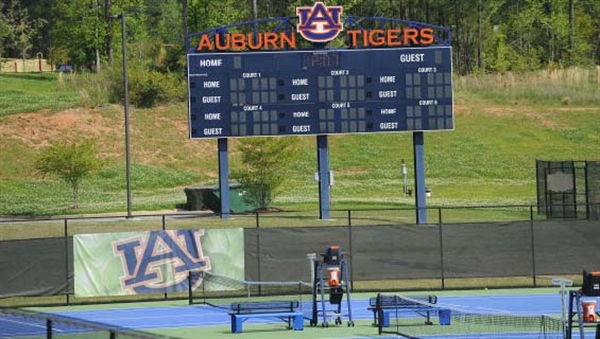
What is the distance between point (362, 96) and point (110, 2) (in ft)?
163

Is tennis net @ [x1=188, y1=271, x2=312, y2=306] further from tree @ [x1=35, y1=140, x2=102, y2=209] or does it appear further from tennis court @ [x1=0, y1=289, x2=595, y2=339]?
tree @ [x1=35, y1=140, x2=102, y2=209]

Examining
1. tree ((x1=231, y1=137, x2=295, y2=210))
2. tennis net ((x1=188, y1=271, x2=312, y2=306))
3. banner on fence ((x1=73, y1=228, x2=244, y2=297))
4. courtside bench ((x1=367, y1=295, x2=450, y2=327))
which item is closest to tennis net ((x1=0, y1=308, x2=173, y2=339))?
banner on fence ((x1=73, y1=228, x2=244, y2=297))

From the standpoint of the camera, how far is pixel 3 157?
63750 millimetres

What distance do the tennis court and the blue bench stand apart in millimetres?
233

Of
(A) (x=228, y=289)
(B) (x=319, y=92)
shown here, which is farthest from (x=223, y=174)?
(A) (x=228, y=289)

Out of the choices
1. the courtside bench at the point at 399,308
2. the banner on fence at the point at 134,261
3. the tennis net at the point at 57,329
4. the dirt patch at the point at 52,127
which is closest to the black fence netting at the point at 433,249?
the banner on fence at the point at 134,261

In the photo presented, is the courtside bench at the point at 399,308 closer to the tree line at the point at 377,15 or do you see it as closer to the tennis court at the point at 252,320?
the tennis court at the point at 252,320

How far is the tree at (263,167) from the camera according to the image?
52094mm

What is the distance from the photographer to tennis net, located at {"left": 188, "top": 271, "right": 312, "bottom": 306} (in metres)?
30.7

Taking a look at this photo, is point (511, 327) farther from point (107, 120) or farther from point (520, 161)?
point (107, 120)

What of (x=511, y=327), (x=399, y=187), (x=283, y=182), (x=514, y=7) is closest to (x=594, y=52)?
(x=514, y=7)

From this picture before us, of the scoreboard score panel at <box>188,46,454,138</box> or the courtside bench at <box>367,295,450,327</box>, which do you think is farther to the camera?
the scoreboard score panel at <box>188,46,454,138</box>

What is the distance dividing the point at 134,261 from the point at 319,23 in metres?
13.1

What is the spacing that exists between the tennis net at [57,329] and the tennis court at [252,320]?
0.07 metres
